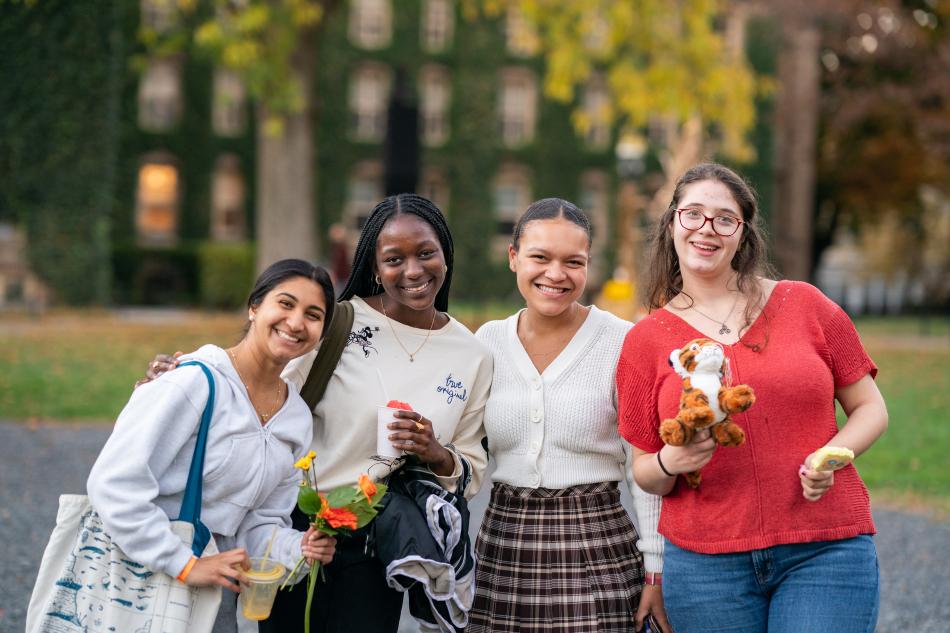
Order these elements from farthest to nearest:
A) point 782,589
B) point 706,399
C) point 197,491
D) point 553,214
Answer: point 553,214
point 197,491
point 782,589
point 706,399

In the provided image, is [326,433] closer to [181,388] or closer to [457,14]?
[181,388]

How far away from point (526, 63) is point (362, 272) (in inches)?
1144

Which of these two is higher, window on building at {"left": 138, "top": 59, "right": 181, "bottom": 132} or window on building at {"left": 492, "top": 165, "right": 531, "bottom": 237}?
window on building at {"left": 138, "top": 59, "right": 181, "bottom": 132}

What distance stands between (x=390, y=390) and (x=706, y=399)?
1.00 metres

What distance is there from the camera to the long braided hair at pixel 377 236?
3338mm

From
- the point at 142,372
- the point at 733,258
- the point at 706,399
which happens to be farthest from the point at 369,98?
the point at 706,399

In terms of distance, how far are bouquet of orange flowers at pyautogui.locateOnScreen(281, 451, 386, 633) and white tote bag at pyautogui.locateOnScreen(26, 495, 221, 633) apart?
0.38 metres

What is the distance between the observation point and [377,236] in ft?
10.9

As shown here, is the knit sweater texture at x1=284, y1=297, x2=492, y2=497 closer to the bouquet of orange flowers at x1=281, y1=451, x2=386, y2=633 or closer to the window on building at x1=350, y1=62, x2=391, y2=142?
the bouquet of orange flowers at x1=281, y1=451, x2=386, y2=633

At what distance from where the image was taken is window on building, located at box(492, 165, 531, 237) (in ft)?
105

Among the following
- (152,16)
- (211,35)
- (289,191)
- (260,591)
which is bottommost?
(260,591)

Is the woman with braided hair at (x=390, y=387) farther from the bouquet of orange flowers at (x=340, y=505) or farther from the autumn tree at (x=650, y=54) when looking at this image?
the autumn tree at (x=650, y=54)

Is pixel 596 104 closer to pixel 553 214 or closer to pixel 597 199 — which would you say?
pixel 597 199

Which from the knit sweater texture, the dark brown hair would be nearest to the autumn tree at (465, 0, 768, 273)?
the dark brown hair
